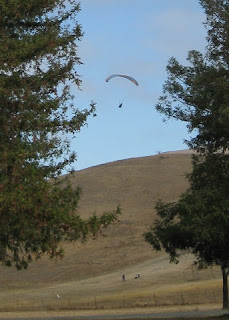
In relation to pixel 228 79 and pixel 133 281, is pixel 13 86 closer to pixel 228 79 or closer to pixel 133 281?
pixel 228 79

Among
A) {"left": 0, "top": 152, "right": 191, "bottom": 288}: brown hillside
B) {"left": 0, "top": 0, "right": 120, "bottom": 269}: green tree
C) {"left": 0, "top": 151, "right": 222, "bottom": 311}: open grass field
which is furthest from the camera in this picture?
{"left": 0, "top": 152, "right": 191, "bottom": 288}: brown hillside

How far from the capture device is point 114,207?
11325cm

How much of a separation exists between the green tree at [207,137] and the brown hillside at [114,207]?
2058cm

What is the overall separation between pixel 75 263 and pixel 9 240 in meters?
63.6

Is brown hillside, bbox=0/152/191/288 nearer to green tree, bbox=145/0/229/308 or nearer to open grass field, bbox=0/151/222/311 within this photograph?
open grass field, bbox=0/151/222/311

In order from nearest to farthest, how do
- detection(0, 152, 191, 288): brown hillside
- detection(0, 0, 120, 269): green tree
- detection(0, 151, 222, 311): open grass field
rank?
detection(0, 0, 120, 269): green tree
detection(0, 151, 222, 311): open grass field
detection(0, 152, 191, 288): brown hillside

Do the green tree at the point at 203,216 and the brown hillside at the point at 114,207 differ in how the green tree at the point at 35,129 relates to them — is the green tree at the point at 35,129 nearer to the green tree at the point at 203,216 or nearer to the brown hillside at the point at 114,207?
the green tree at the point at 203,216

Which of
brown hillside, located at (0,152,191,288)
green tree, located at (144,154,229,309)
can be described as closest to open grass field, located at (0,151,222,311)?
brown hillside, located at (0,152,191,288)

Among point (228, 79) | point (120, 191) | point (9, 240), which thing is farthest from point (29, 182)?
point (120, 191)

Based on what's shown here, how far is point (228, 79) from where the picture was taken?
26.1 m

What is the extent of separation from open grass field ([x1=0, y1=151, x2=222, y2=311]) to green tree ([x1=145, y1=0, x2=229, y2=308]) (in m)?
2.79

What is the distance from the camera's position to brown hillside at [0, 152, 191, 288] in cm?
8338

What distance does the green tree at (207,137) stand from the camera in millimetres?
25844

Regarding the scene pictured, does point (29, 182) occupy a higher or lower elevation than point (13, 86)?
lower
